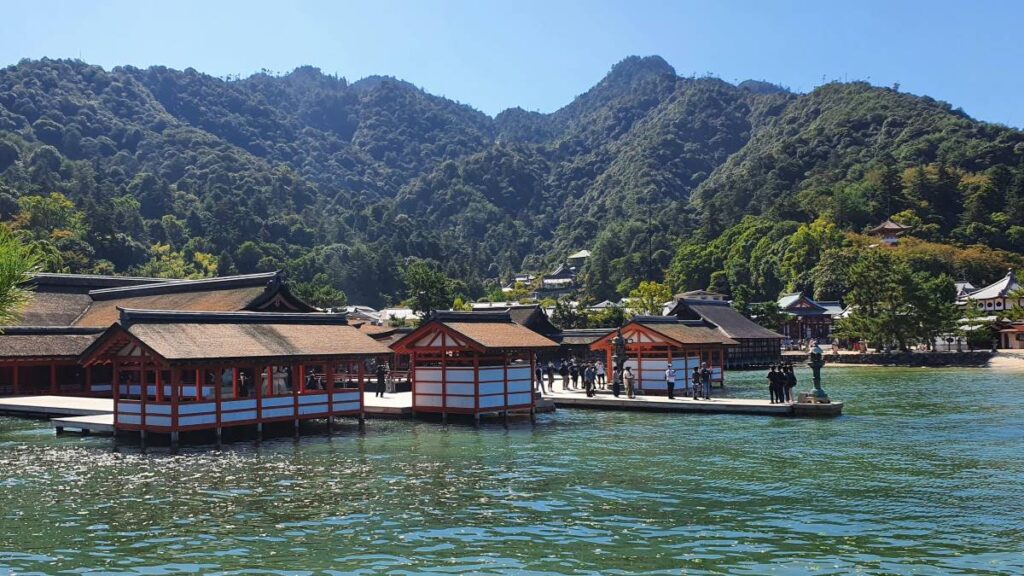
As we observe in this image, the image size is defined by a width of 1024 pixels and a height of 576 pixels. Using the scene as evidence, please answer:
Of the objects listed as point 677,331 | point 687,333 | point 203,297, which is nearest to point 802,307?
point 687,333

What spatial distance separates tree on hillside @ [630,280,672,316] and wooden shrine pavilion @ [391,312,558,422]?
59.2 meters

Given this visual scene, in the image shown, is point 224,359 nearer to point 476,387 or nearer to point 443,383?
point 443,383

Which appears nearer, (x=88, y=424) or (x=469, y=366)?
(x=88, y=424)

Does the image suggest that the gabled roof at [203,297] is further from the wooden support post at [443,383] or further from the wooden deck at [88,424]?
the wooden support post at [443,383]

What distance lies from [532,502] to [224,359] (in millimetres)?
12697

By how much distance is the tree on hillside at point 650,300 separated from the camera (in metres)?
95.4

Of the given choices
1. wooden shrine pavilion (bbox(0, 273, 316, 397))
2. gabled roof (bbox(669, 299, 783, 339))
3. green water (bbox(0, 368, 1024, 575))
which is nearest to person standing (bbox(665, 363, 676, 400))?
green water (bbox(0, 368, 1024, 575))

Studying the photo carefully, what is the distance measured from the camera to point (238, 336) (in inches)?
1216

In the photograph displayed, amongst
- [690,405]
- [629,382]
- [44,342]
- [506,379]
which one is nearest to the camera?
[506,379]

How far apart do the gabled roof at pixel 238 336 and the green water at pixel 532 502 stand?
2.92m

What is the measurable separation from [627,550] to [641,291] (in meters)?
83.5

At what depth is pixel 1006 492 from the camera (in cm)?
2094

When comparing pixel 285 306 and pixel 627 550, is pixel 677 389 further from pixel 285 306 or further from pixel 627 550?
pixel 627 550

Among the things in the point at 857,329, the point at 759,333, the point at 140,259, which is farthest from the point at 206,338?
the point at 140,259
